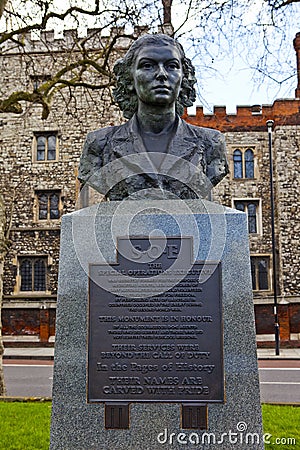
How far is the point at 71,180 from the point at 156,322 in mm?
25394

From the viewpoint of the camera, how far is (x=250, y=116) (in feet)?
101

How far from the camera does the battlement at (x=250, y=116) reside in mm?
30000

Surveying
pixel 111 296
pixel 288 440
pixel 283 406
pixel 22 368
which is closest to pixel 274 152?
pixel 22 368

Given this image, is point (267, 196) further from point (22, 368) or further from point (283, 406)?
point (283, 406)

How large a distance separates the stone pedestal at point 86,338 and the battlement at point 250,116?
26.3 m

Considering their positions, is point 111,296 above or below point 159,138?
below

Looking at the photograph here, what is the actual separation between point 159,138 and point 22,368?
46.3ft

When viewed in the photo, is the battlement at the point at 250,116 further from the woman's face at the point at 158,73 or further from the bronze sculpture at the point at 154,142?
the woman's face at the point at 158,73

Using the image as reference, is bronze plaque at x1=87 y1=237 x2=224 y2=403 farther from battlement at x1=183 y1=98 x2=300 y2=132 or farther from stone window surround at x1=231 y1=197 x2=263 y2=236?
battlement at x1=183 y1=98 x2=300 y2=132

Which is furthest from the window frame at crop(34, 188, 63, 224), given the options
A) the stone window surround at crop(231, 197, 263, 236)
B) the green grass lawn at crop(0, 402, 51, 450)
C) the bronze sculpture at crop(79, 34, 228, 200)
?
the bronze sculpture at crop(79, 34, 228, 200)

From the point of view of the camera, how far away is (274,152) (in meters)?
30.1

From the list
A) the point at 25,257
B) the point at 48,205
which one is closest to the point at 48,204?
the point at 48,205

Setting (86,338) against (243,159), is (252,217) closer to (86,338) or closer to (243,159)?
(243,159)

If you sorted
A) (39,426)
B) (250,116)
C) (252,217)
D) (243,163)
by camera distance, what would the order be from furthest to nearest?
(250,116)
(243,163)
(252,217)
(39,426)
